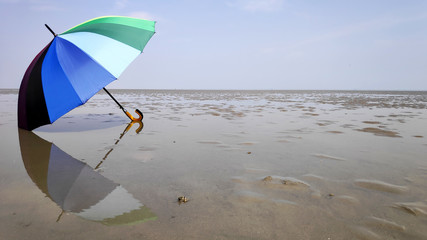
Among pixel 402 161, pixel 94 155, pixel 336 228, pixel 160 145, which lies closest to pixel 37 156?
pixel 94 155

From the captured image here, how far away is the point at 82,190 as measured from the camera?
9.43 ft

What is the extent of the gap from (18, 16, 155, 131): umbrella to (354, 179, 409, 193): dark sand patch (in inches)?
203

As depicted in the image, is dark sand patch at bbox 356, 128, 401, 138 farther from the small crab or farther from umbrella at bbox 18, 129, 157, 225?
umbrella at bbox 18, 129, 157, 225

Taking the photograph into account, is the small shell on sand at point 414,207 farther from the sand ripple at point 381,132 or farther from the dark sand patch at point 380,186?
the sand ripple at point 381,132

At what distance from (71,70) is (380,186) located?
617 centimetres

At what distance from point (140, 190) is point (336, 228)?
2.05 m

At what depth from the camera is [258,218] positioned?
2244 mm

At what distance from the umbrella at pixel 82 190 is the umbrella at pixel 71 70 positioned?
1571mm

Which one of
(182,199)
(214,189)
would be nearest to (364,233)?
(214,189)

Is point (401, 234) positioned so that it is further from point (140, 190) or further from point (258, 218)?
point (140, 190)

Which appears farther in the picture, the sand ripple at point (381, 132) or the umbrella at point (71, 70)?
the sand ripple at point (381, 132)

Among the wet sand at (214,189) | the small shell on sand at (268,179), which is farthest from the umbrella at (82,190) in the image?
the small shell on sand at (268,179)

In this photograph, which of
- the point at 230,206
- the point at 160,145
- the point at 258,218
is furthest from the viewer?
the point at 160,145

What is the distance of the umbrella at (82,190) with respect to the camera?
7.53 feet
